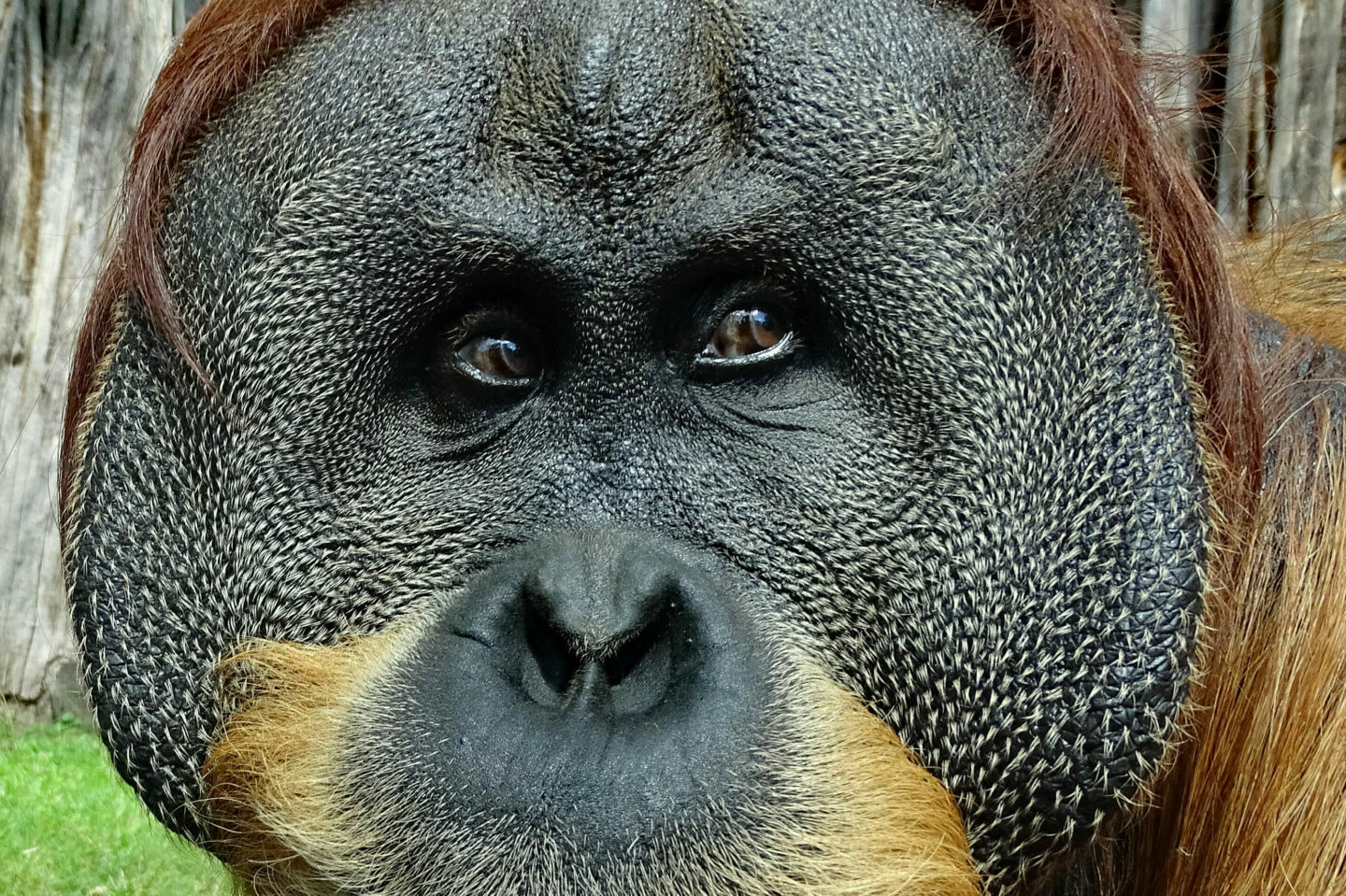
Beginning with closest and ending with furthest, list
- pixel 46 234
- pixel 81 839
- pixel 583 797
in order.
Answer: pixel 583 797, pixel 81 839, pixel 46 234

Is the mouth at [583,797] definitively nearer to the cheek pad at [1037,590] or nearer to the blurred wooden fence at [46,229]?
the cheek pad at [1037,590]

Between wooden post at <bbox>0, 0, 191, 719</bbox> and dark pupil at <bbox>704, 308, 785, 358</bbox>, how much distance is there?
3332 millimetres

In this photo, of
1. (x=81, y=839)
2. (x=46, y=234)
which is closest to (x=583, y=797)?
(x=81, y=839)

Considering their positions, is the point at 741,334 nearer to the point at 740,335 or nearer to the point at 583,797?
the point at 740,335

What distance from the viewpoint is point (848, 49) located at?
4.96ft

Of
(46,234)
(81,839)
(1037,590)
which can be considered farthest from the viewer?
(46,234)

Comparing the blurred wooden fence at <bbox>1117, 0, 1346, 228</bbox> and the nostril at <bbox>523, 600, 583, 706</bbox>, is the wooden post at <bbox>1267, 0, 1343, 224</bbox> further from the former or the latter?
the nostril at <bbox>523, 600, 583, 706</bbox>

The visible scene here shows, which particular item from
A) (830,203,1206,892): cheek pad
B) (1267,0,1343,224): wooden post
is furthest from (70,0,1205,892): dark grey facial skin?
(1267,0,1343,224): wooden post

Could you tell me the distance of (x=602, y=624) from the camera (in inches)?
50.7

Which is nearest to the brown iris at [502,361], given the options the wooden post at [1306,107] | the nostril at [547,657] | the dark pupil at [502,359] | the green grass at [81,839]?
the dark pupil at [502,359]

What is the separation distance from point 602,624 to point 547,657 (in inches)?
3.0

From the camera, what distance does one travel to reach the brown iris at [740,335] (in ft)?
4.83

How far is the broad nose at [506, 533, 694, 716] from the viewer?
1.29 meters

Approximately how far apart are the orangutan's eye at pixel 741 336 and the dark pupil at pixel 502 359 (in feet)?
0.66
